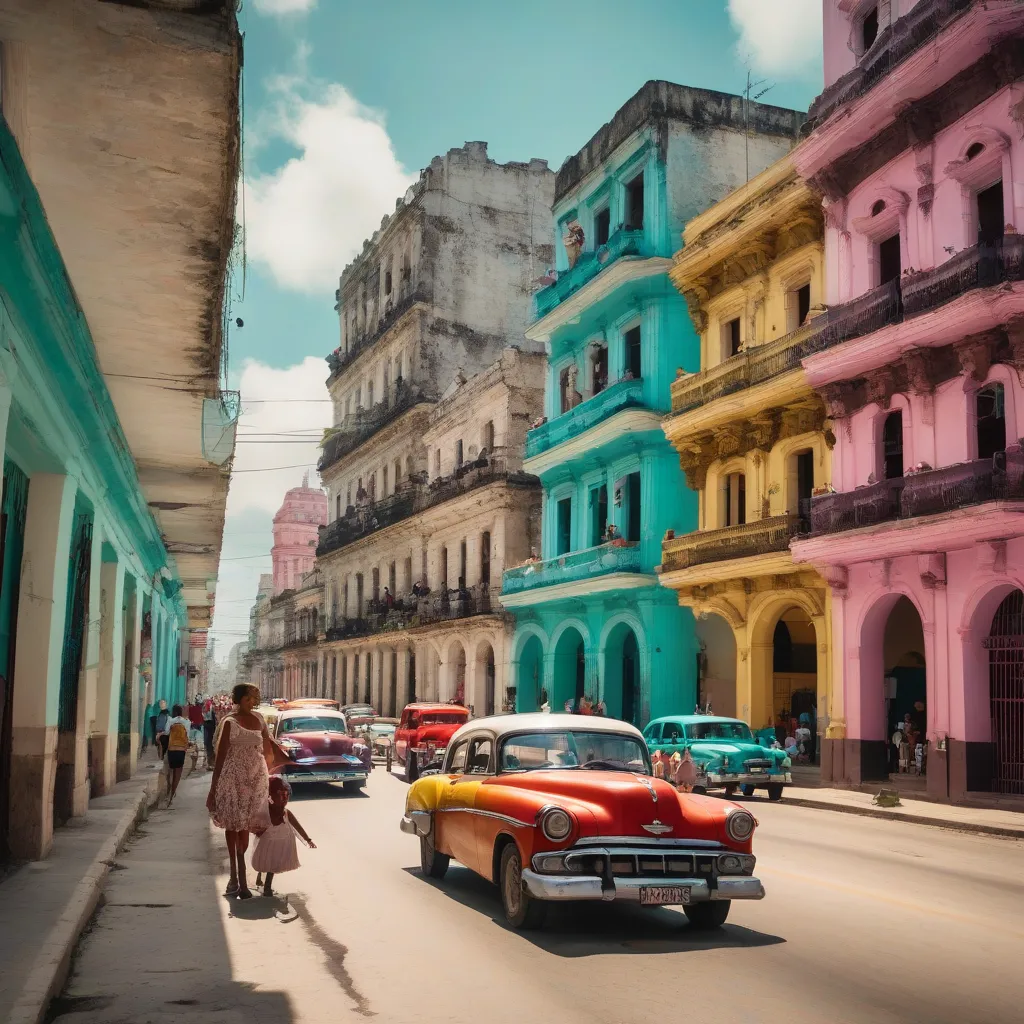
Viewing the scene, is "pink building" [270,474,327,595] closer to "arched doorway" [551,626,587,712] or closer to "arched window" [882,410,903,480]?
"arched doorway" [551,626,587,712]

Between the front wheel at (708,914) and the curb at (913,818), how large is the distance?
865 cm

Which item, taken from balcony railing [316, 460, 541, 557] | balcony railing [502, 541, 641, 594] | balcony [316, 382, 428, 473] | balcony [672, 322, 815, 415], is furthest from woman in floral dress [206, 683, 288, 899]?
balcony [316, 382, 428, 473]

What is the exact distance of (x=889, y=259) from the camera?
2139cm

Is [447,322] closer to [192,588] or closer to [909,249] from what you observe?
[192,588]

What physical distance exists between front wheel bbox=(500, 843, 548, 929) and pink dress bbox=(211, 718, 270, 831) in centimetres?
190

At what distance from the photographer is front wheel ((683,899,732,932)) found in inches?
289

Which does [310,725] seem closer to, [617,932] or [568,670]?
[617,932]

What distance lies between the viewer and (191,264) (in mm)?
8492

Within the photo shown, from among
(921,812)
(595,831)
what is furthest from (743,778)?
(595,831)

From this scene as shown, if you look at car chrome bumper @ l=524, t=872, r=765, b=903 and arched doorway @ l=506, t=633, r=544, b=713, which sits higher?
arched doorway @ l=506, t=633, r=544, b=713

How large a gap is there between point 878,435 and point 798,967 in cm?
1580

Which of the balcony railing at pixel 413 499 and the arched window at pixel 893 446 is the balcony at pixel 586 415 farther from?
the arched window at pixel 893 446

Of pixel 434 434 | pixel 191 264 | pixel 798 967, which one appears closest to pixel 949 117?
pixel 191 264

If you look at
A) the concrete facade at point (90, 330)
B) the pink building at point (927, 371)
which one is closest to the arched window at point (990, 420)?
the pink building at point (927, 371)
